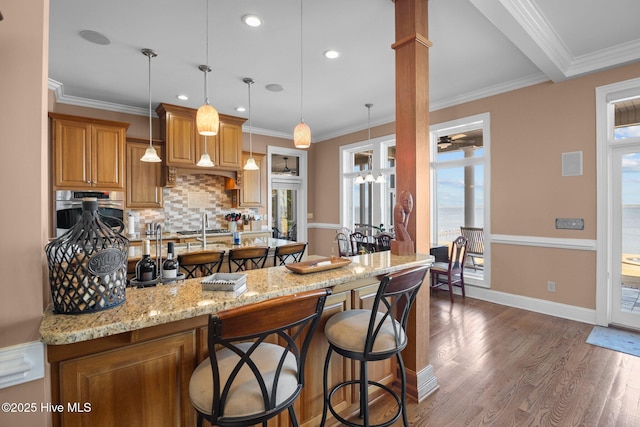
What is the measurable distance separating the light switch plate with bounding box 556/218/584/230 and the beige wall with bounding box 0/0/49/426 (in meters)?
4.71

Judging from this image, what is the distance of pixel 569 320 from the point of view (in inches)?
142

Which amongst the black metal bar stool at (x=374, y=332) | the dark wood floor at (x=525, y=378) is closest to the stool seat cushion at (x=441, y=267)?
the dark wood floor at (x=525, y=378)

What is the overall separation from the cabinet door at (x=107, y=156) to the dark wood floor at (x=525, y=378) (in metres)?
4.50

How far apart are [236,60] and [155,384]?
3.33m

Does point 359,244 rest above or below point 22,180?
below

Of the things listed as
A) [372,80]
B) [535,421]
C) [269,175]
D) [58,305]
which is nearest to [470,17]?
[372,80]

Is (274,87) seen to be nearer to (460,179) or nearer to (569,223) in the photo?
(460,179)

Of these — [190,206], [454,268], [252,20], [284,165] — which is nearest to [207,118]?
[252,20]

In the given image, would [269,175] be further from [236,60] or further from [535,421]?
[535,421]

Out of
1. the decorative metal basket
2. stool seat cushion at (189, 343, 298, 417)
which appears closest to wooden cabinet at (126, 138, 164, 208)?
the decorative metal basket

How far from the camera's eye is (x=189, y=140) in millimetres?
5004

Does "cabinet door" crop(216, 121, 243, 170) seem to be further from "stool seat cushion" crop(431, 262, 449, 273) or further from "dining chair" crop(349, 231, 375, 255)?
"stool seat cushion" crop(431, 262, 449, 273)

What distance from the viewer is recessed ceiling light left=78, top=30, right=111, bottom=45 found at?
2897 millimetres

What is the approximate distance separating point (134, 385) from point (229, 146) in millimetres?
4748
